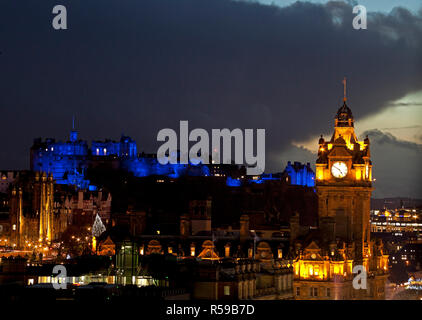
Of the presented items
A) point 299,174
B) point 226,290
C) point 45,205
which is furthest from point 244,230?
point 299,174

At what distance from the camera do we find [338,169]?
78.9m

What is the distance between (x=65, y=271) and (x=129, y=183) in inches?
4534

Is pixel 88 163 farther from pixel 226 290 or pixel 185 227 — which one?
pixel 226 290

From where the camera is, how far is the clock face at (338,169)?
259 ft

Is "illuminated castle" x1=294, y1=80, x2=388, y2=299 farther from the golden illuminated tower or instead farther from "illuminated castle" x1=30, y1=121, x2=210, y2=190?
"illuminated castle" x1=30, y1=121, x2=210, y2=190

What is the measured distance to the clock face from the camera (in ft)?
259

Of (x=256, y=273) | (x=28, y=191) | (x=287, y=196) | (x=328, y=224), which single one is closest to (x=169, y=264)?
(x=256, y=273)

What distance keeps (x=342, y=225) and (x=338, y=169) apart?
3402mm

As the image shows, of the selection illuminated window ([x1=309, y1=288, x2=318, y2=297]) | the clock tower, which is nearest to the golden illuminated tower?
the clock tower

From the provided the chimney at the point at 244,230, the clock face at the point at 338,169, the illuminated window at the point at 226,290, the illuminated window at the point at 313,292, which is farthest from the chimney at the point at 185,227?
the illuminated window at the point at 226,290

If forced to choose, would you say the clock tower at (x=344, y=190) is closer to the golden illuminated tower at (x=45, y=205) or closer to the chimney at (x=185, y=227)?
the chimney at (x=185, y=227)

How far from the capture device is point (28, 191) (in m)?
150
